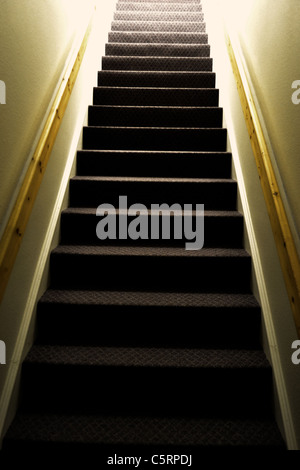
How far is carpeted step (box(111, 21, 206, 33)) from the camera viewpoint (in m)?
3.58

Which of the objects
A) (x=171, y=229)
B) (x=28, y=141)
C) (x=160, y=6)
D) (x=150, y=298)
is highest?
(x=160, y=6)

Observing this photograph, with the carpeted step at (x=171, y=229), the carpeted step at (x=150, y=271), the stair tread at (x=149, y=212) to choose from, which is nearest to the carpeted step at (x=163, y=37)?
the stair tread at (x=149, y=212)

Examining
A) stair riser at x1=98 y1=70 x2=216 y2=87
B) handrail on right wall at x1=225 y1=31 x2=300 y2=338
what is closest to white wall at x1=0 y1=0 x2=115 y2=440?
stair riser at x1=98 y1=70 x2=216 y2=87

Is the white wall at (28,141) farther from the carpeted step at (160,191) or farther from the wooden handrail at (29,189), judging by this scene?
the carpeted step at (160,191)

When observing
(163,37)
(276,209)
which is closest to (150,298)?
(276,209)

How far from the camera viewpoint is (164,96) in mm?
2666

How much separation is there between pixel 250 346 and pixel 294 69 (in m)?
1.29

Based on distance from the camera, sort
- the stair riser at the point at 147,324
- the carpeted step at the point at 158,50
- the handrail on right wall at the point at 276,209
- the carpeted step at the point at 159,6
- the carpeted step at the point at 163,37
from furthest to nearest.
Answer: the carpeted step at the point at 159,6
the carpeted step at the point at 163,37
the carpeted step at the point at 158,50
the stair riser at the point at 147,324
the handrail on right wall at the point at 276,209

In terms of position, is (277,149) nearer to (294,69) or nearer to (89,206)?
(294,69)

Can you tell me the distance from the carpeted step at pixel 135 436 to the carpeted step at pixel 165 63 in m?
3.01

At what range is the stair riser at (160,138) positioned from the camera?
2.40 metres

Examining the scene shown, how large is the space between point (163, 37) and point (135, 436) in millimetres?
3743

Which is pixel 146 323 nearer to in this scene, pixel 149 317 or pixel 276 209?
pixel 149 317

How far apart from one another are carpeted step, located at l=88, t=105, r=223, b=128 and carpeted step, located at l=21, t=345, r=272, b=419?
1915 mm
